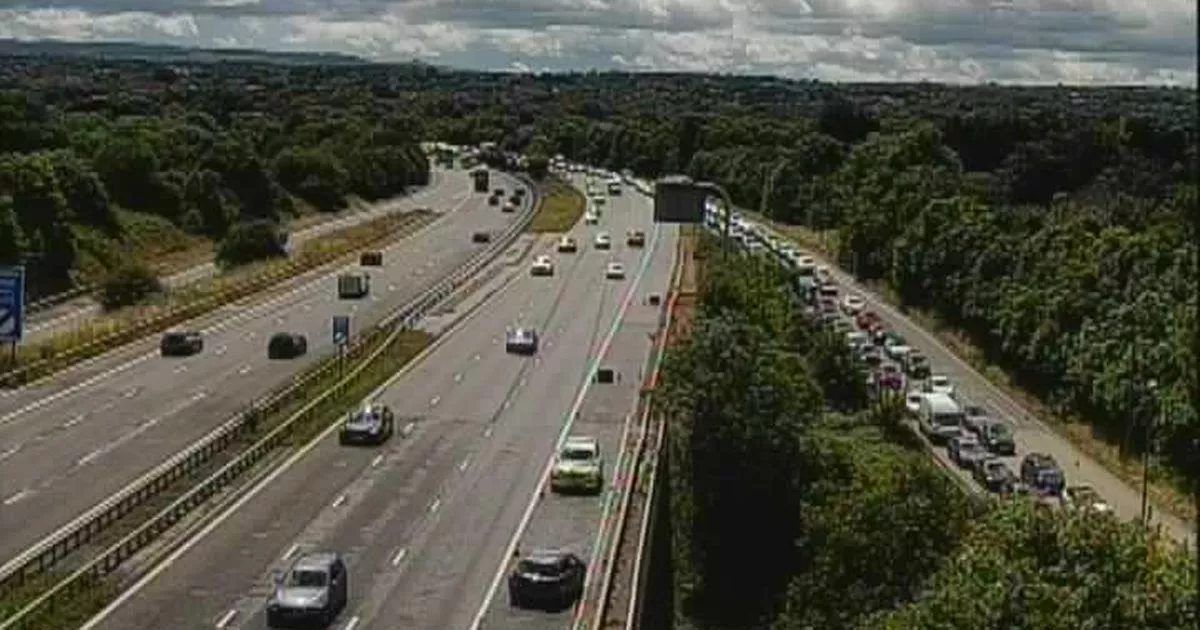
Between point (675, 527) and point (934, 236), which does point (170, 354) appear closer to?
point (675, 527)

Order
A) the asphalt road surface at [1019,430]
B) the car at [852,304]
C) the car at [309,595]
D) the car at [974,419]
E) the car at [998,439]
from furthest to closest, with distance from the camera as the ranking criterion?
the car at [852,304] < the car at [974,419] < the car at [998,439] < the asphalt road surface at [1019,430] < the car at [309,595]

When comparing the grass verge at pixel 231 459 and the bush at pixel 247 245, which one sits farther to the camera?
the bush at pixel 247 245

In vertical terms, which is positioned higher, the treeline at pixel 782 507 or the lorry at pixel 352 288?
the treeline at pixel 782 507

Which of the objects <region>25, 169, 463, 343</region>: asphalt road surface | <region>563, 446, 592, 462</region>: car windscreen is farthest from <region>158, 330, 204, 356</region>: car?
A: <region>563, 446, 592, 462</region>: car windscreen

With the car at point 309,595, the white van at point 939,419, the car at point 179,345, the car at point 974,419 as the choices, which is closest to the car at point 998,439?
the car at point 974,419

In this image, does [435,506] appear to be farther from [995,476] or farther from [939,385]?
[939,385]

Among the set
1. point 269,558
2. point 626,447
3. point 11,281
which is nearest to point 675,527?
point 626,447

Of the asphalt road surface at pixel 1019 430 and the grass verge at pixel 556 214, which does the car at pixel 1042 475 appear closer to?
the asphalt road surface at pixel 1019 430

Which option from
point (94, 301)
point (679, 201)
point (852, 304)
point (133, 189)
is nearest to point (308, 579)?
point (679, 201)
